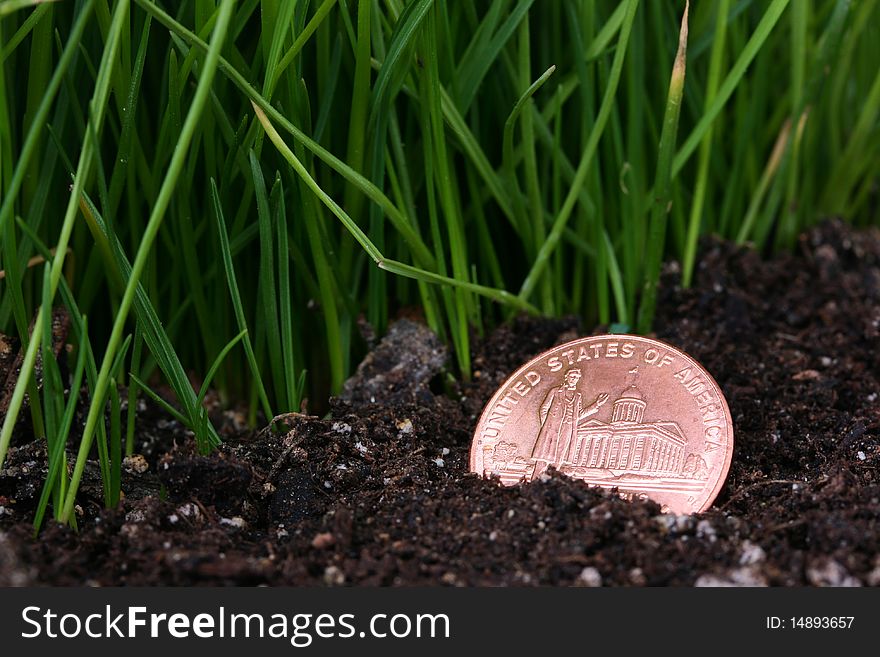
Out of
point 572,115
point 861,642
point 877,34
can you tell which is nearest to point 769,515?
point 861,642

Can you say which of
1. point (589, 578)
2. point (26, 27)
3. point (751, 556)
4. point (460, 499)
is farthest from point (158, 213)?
point (751, 556)

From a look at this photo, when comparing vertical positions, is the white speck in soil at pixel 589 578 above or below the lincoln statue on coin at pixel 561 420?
below

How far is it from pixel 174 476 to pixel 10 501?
22cm

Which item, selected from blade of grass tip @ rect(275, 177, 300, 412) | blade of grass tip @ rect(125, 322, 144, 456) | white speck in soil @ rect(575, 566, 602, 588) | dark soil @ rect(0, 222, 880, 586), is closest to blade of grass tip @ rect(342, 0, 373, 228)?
blade of grass tip @ rect(275, 177, 300, 412)

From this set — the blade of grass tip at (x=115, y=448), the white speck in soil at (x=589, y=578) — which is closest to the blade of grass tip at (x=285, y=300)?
the blade of grass tip at (x=115, y=448)

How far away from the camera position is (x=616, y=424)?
1.07 metres

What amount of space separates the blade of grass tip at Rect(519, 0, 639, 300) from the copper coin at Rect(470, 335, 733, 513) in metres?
0.21

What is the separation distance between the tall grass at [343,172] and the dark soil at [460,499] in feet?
0.21

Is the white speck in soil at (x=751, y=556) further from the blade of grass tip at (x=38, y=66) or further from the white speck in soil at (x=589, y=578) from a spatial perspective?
the blade of grass tip at (x=38, y=66)

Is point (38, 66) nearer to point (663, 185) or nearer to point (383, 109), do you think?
point (383, 109)

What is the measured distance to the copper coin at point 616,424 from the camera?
39.6 inches

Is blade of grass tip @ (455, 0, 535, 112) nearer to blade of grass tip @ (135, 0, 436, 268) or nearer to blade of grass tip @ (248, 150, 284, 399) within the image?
blade of grass tip @ (135, 0, 436, 268)

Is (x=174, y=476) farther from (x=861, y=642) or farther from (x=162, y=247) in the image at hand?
(x=861, y=642)

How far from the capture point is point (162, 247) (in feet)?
4.08
